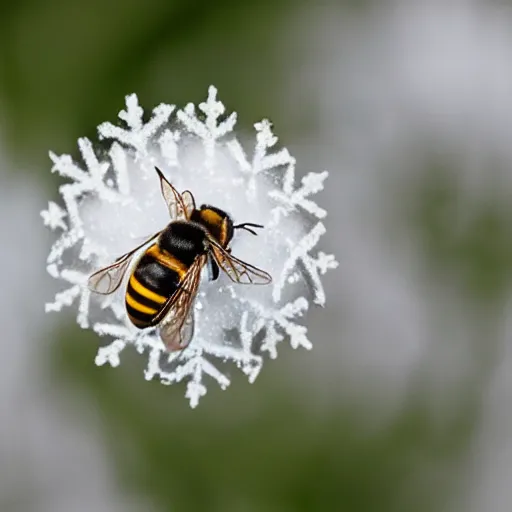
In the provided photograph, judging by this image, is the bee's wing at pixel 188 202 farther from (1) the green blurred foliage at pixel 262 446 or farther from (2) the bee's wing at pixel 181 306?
(1) the green blurred foliage at pixel 262 446

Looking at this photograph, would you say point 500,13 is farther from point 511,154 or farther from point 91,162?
point 91,162

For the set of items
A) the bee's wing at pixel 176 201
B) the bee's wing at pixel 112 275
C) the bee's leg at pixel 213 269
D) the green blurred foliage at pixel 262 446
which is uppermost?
the bee's wing at pixel 176 201

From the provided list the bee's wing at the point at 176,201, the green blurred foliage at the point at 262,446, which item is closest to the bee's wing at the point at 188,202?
the bee's wing at the point at 176,201

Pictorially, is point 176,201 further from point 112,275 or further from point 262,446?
point 262,446

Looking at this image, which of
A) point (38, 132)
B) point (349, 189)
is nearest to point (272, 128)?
point (349, 189)

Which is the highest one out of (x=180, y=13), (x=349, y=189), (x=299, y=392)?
(x=180, y=13)

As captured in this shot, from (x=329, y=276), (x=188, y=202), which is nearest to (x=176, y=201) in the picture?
(x=188, y=202)

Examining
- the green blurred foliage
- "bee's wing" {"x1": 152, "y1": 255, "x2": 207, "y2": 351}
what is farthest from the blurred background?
"bee's wing" {"x1": 152, "y1": 255, "x2": 207, "y2": 351}
